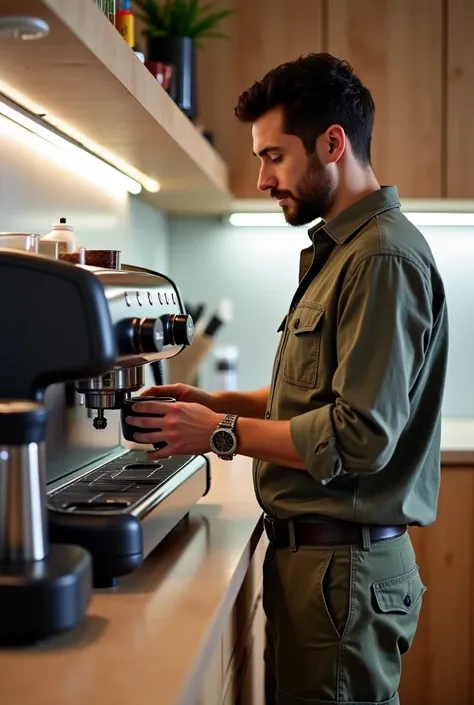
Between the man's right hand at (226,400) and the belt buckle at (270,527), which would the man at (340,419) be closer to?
the belt buckle at (270,527)

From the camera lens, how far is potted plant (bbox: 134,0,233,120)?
2.39m

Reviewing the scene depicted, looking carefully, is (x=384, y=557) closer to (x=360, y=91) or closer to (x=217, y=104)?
(x=360, y=91)

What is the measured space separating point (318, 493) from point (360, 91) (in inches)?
26.5

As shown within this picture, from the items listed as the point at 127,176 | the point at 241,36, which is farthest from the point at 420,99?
the point at 127,176

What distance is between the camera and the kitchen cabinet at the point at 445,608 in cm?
246

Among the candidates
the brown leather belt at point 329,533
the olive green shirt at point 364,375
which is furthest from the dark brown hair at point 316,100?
the brown leather belt at point 329,533

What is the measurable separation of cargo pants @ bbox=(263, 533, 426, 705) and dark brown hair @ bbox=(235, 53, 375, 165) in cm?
65

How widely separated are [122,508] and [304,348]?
39 cm

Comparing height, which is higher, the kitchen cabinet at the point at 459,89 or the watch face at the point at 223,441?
the kitchen cabinet at the point at 459,89

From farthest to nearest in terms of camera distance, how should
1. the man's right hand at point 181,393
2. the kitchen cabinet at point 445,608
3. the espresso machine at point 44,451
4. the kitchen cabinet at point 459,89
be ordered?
the kitchen cabinet at point 459,89 < the kitchen cabinet at point 445,608 < the man's right hand at point 181,393 < the espresso machine at point 44,451

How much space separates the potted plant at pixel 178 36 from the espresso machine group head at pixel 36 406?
4.88ft

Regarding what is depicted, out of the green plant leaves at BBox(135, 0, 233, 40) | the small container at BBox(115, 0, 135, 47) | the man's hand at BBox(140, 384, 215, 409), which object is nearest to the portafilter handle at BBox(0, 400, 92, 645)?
the man's hand at BBox(140, 384, 215, 409)

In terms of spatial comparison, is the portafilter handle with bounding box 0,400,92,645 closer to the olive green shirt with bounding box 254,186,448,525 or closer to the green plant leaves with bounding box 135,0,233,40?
the olive green shirt with bounding box 254,186,448,525

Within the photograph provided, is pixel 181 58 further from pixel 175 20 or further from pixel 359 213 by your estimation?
pixel 359 213
